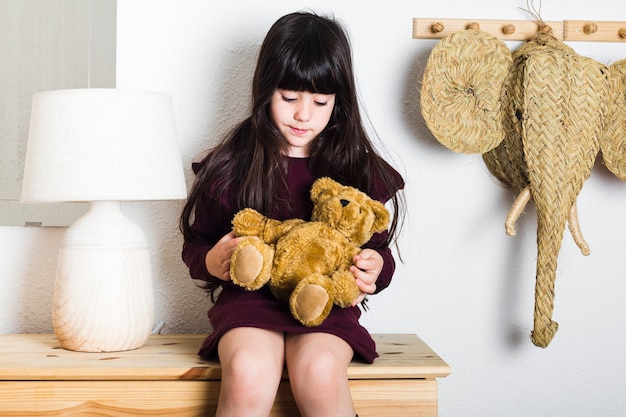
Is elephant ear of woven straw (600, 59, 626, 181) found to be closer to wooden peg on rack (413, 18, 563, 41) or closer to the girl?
wooden peg on rack (413, 18, 563, 41)

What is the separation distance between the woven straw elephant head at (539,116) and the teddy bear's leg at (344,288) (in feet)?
1.36

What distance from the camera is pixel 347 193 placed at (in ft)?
3.81

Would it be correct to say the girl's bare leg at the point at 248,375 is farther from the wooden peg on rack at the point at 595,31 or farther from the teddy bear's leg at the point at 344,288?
the wooden peg on rack at the point at 595,31

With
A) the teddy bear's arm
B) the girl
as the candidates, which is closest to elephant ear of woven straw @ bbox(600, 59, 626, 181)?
the girl

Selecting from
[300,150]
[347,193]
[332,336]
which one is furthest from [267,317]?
[300,150]

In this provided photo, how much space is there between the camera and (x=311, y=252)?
1.12 metres

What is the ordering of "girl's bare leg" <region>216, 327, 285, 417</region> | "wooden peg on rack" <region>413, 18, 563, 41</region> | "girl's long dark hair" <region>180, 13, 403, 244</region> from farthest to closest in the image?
"wooden peg on rack" <region>413, 18, 563, 41</region> → "girl's long dark hair" <region>180, 13, 403, 244</region> → "girl's bare leg" <region>216, 327, 285, 417</region>

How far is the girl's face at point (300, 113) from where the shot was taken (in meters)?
1.26

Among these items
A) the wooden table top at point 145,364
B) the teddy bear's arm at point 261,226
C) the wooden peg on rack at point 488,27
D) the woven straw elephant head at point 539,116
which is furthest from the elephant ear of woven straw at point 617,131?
the teddy bear's arm at point 261,226

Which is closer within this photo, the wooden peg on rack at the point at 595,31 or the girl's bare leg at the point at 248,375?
the girl's bare leg at the point at 248,375

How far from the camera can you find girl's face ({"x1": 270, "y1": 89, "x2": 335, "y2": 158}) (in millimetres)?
1261

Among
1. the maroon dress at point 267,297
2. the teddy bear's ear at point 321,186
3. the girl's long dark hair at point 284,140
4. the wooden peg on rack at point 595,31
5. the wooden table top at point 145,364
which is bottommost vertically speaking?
the wooden table top at point 145,364

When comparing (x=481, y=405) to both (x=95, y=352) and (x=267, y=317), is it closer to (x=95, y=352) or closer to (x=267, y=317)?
(x=267, y=317)

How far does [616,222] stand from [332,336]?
76 centimetres
